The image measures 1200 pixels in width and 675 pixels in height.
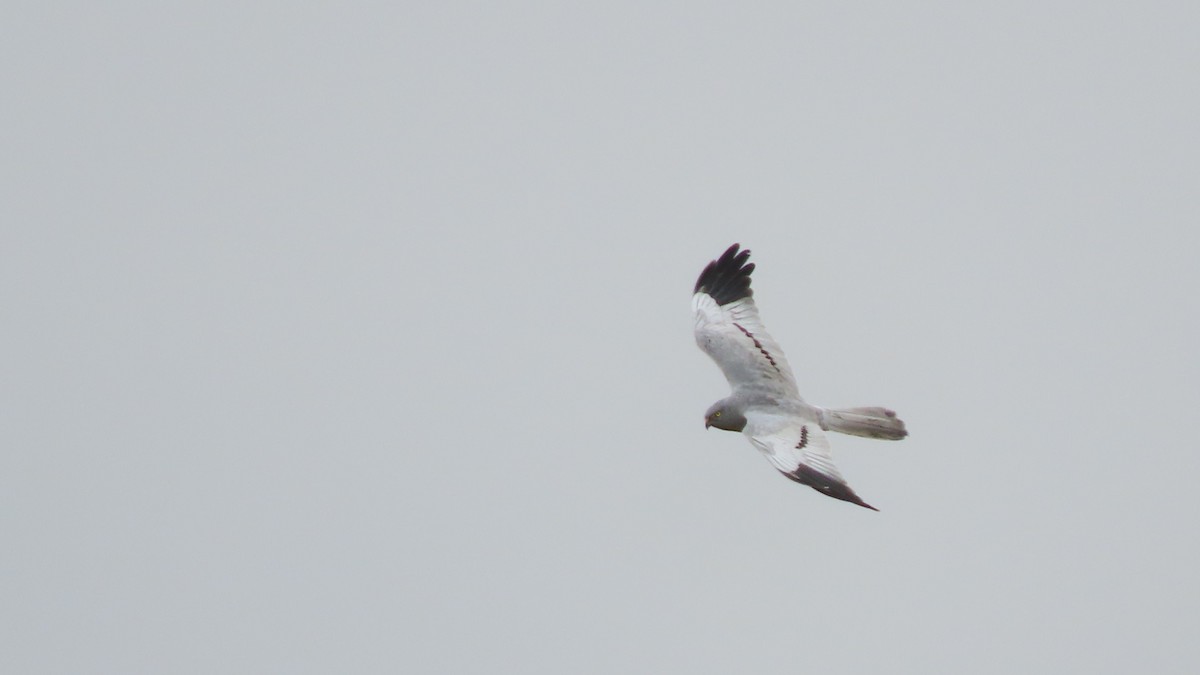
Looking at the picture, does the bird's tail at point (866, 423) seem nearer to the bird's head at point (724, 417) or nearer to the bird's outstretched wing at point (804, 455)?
the bird's outstretched wing at point (804, 455)

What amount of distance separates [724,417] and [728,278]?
215cm

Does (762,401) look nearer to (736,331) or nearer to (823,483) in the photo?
(736,331)

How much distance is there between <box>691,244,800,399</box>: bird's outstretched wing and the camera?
17.9m

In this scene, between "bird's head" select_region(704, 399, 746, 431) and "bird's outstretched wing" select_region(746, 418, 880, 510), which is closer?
"bird's outstretched wing" select_region(746, 418, 880, 510)

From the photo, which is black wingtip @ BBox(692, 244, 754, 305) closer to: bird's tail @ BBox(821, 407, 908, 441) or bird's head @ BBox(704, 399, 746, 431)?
bird's head @ BBox(704, 399, 746, 431)

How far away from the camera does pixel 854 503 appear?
598 inches

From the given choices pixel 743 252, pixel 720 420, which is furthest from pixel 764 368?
pixel 743 252

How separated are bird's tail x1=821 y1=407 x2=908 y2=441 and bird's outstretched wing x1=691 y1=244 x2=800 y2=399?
55cm

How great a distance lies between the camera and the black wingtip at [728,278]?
63.2 feet

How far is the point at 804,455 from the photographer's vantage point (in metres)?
16.5

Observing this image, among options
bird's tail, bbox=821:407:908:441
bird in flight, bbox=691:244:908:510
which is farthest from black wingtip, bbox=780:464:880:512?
bird's tail, bbox=821:407:908:441

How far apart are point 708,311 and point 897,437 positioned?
2.94 m

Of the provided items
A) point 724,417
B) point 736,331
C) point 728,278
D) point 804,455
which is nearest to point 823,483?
point 804,455

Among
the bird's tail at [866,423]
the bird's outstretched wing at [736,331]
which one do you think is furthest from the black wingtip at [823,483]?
the bird's outstretched wing at [736,331]
